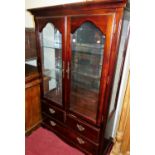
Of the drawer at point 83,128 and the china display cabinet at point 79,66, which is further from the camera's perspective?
the drawer at point 83,128

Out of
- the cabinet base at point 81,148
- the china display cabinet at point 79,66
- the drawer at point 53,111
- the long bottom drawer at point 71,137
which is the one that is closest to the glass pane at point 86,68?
the china display cabinet at point 79,66

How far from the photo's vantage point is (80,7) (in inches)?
46.1

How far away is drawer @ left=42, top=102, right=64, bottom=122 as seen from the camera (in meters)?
1.75

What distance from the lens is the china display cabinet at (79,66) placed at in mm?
1117

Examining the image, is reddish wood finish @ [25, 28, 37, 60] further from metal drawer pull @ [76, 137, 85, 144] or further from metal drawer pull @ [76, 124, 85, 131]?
metal drawer pull @ [76, 137, 85, 144]

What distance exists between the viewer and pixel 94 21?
1.14 m

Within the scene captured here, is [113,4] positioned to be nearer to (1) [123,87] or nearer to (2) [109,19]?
(2) [109,19]

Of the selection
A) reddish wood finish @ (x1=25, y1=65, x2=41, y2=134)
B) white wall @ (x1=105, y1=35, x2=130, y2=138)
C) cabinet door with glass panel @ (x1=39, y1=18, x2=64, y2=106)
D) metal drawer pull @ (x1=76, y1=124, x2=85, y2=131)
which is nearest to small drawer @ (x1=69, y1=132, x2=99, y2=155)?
metal drawer pull @ (x1=76, y1=124, x2=85, y2=131)

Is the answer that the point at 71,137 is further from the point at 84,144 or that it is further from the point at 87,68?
the point at 87,68

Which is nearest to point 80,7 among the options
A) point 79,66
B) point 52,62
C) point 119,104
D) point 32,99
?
point 79,66

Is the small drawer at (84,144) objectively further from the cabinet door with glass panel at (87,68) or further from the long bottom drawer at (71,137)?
the cabinet door with glass panel at (87,68)

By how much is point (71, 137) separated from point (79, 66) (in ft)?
2.98
